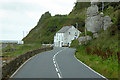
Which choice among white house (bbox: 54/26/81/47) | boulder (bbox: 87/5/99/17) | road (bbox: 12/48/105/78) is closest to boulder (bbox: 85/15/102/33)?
boulder (bbox: 87/5/99/17)

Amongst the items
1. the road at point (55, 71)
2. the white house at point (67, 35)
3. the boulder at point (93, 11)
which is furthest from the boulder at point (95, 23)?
the white house at point (67, 35)

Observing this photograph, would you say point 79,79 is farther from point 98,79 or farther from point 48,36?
point 48,36

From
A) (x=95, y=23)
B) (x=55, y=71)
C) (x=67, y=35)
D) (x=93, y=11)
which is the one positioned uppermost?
(x=93, y=11)

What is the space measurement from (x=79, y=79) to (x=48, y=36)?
11686 centimetres

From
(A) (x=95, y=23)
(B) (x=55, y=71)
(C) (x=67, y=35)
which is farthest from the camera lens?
(C) (x=67, y=35)

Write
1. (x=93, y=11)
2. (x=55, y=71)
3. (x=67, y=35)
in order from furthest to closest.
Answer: (x=67, y=35) → (x=93, y=11) → (x=55, y=71)

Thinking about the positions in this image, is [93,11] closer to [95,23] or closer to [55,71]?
[95,23]

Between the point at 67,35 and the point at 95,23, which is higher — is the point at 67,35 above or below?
above

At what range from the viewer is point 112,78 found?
11.3 metres

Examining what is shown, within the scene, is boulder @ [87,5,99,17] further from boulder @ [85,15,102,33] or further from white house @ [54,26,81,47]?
white house @ [54,26,81,47]

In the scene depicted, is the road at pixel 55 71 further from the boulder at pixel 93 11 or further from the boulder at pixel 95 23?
the boulder at pixel 93 11

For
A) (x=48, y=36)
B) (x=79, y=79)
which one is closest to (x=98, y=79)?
(x=79, y=79)

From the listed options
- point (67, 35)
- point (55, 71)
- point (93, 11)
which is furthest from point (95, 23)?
point (67, 35)

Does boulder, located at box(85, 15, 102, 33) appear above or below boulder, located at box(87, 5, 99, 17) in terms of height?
below
